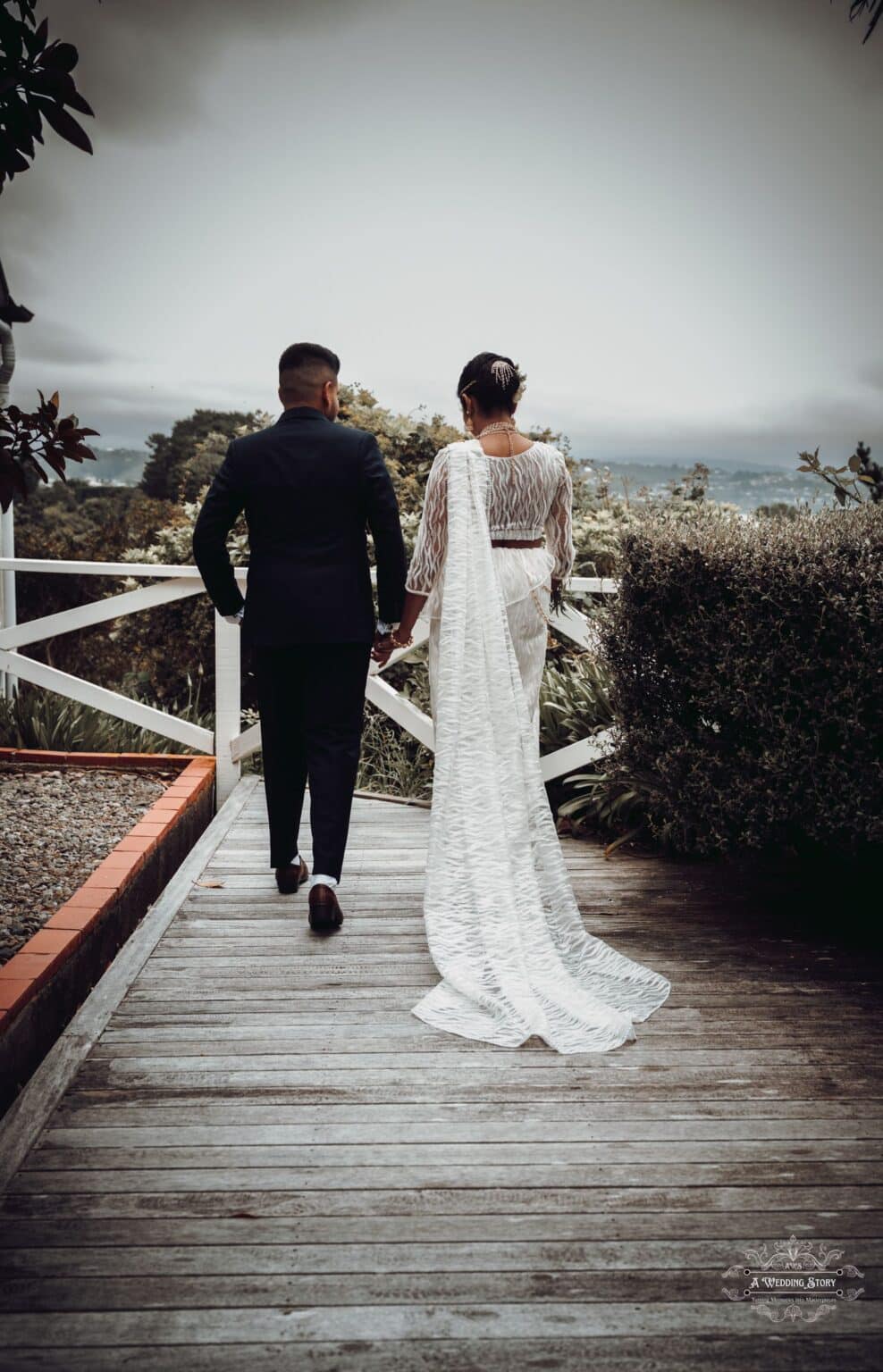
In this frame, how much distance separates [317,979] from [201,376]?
19101mm

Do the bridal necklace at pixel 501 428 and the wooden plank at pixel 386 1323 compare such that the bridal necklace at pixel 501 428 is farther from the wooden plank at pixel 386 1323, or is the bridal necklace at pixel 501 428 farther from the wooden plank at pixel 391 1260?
the wooden plank at pixel 386 1323

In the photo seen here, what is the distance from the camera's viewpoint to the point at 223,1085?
2.16 metres

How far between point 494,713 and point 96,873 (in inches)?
61.4

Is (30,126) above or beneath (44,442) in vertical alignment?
above

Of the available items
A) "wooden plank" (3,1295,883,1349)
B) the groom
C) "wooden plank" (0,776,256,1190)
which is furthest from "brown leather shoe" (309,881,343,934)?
"wooden plank" (3,1295,883,1349)

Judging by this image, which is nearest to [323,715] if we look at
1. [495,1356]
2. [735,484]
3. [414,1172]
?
[414,1172]

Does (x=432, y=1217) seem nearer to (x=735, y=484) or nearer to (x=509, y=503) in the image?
(x=509, y=503)

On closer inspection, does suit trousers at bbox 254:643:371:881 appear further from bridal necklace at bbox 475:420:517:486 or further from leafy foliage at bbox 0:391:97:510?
leafy foliage at bbox 0:391:97:510

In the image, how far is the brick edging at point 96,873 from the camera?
2475 mm

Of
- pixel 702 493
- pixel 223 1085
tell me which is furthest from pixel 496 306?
pixel 223 1085

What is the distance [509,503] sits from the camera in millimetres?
3176

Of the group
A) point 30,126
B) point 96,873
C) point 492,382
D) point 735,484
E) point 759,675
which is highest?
point 735,484

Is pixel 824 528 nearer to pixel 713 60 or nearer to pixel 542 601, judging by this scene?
pixel 542 601

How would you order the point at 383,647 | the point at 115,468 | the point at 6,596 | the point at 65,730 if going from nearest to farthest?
the point at 383,647
the point at 65,730
the point at 6,596
the point at 115,468
